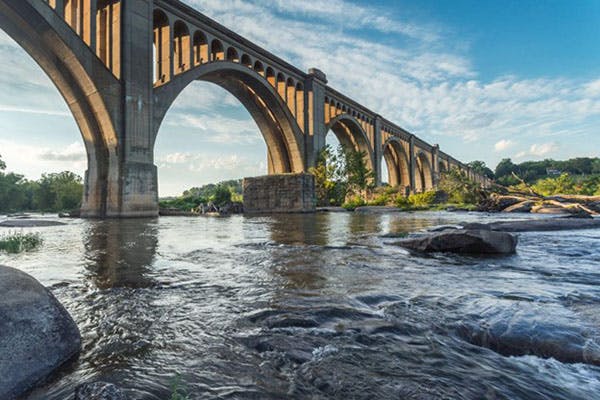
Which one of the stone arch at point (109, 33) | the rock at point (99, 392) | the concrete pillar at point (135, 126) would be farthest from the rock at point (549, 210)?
the stone arch at point (109, 33)

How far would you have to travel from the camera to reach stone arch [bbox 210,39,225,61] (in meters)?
29.2

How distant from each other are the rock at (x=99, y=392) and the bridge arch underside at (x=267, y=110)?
28664 mm

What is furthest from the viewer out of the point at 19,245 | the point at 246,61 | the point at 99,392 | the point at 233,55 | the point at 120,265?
the point at 246,61

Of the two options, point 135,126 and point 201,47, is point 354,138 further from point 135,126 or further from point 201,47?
point 135,126

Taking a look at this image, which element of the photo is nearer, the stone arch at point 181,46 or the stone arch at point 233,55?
the stone arch at point 181,46

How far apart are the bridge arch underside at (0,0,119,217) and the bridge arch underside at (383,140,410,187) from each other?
56662mm

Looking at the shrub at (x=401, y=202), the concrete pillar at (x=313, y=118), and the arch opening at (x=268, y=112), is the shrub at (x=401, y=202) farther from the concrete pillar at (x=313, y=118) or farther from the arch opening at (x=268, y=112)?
the arch opening at (x=268, y=112)

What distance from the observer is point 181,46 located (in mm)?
26562

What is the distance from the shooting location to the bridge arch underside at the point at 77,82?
17.2 m

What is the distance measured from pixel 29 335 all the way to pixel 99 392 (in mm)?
685

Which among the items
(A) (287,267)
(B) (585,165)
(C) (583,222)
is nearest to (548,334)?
(A) (287,267)

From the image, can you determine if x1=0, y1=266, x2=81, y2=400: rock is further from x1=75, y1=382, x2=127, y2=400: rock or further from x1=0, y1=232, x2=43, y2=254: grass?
x1=0, y1=232, x2=43, y2=254: grass

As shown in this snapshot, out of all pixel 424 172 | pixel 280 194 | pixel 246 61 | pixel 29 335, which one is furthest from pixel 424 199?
pixel 424 172

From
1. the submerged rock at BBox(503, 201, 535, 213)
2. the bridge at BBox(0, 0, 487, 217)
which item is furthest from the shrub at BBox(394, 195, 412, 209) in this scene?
the bridge at BBox(0, 0, 487, 217)
